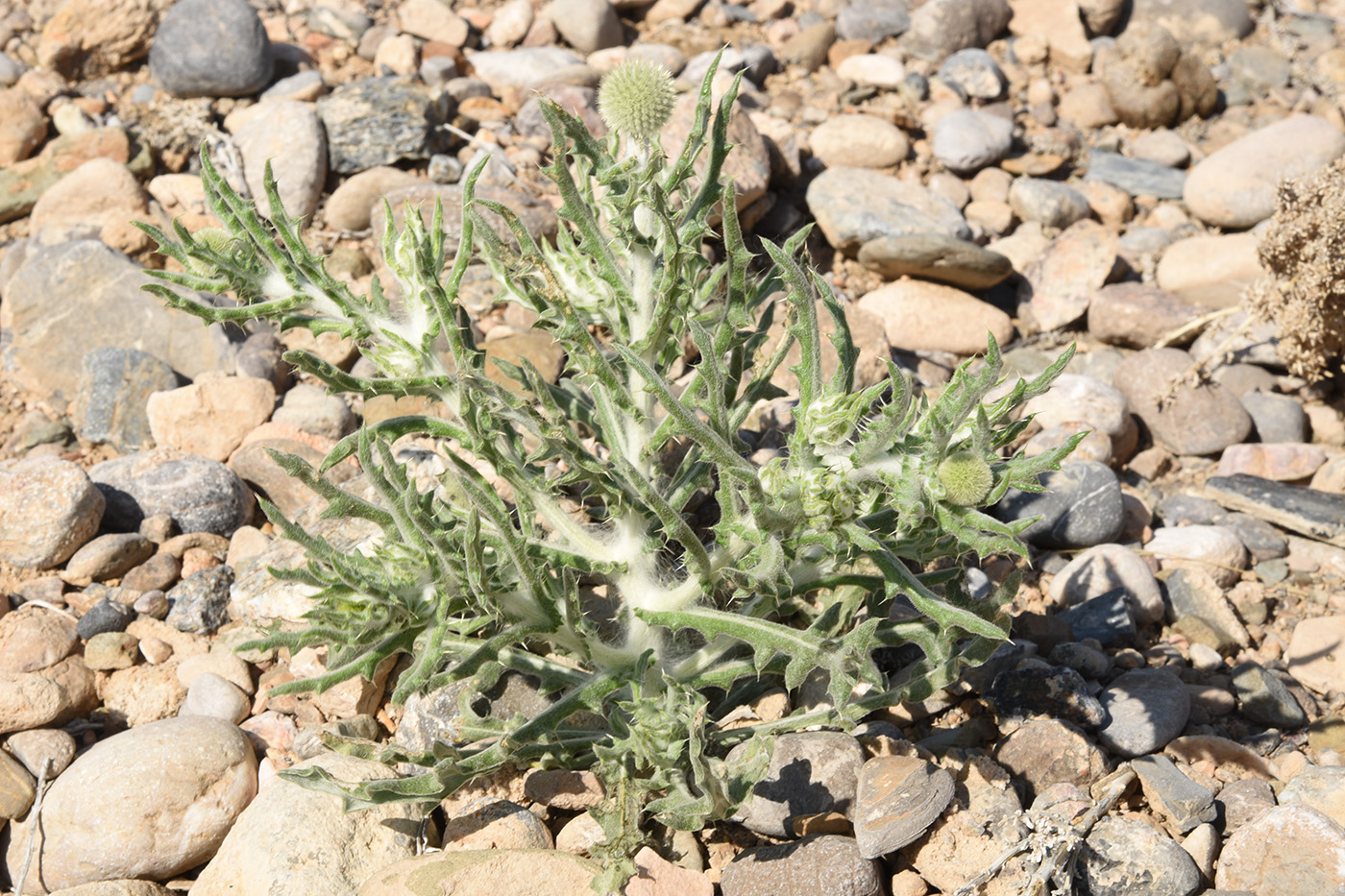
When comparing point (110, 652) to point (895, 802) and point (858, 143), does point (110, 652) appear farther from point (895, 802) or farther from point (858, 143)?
point (858, 143)

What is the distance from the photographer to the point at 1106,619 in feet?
13.4

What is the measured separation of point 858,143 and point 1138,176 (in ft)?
5.98

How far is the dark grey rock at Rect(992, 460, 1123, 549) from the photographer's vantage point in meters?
4.54

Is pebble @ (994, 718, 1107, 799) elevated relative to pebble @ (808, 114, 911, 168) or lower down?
lower down

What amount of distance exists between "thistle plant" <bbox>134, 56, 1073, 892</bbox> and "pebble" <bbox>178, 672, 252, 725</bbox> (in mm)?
784

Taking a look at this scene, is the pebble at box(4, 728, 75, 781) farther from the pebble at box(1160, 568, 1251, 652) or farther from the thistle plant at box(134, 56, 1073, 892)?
the pebble at box(1160, 568, 1251, 652)

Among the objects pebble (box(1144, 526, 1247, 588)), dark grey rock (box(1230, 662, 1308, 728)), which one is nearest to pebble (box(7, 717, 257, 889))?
dark grey rock (box(1230, 662, 1308, 728))

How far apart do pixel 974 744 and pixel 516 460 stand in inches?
71.9

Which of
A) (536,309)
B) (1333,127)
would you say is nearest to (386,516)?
(536,309)

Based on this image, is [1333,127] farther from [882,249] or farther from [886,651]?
[886,651]

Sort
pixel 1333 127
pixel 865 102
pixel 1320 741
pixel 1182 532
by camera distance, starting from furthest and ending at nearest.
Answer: pixel 865 102 < pixel 1333 127 < pixel 1182 532 < pixel 1320 741

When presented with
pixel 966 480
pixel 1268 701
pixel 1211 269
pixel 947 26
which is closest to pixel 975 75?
pixel 947 26

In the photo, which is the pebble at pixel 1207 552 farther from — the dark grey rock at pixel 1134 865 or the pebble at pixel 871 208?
the pebble at pixel 871 208

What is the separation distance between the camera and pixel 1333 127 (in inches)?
259
